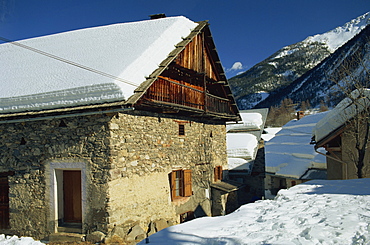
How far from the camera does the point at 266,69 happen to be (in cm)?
14025

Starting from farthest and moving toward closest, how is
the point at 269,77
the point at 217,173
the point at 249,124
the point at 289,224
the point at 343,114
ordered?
the point at 269,77 → the point at 249,124 → the point at 217,173 → the point at 343,114 → the point at 289,224

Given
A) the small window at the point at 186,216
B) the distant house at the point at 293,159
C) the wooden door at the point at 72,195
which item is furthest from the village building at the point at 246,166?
the wooden door at the point at 72,195

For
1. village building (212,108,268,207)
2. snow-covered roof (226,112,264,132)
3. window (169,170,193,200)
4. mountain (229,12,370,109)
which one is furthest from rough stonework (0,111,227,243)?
mountain (229,12,370,109)

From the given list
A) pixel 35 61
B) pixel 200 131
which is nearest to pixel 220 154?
pixel 200 131

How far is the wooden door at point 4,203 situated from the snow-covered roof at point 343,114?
39.1ft

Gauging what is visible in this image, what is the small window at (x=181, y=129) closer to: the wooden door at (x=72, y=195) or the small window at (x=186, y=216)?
the small window at (x=186, y=216)

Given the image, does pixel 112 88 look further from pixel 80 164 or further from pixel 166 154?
pixel 166 154

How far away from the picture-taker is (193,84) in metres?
13.6

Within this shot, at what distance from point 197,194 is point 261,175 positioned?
689cm

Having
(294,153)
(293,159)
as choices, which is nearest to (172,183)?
(293,159)

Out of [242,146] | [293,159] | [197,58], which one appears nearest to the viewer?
[197,58]

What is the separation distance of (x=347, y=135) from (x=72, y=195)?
33.7 ft

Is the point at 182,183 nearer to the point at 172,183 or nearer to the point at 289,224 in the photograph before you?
the point at 172,183

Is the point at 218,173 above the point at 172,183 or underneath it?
underneath
